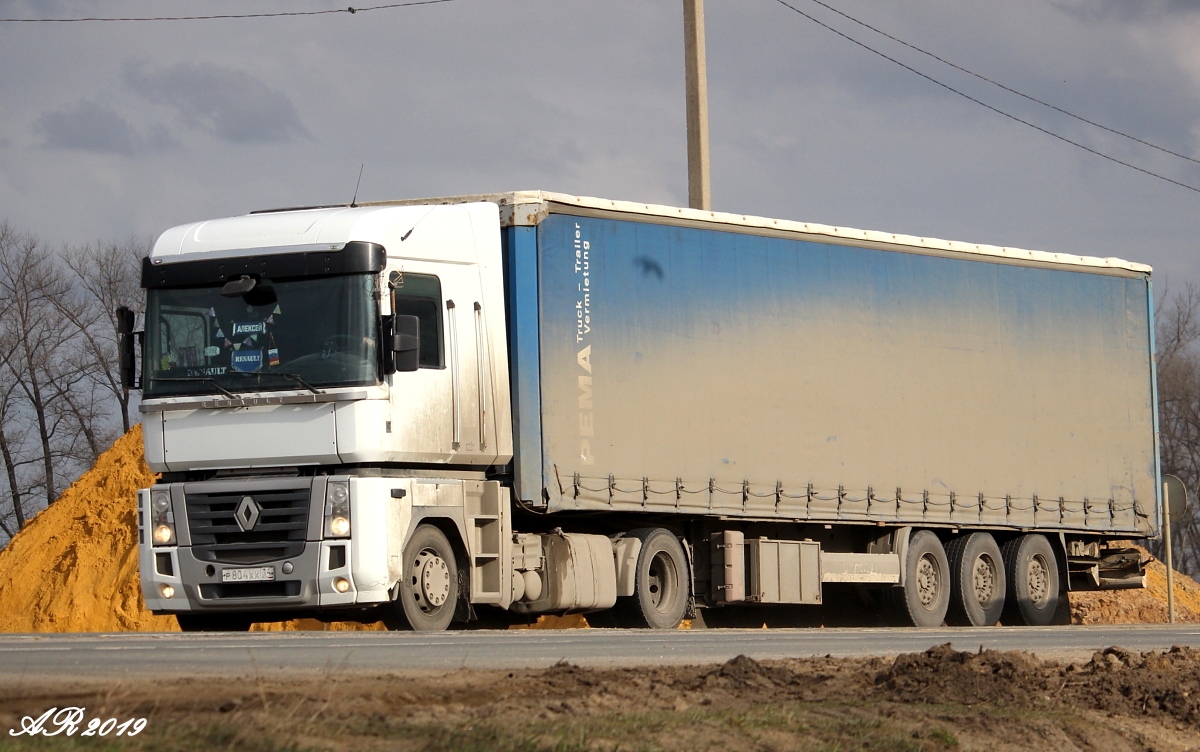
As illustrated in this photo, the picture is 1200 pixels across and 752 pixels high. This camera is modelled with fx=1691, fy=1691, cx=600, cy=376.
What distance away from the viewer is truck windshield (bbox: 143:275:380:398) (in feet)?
46.5

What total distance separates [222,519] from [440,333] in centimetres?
247

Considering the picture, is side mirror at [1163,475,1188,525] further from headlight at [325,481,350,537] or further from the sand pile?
headlight at [325,481,350,537]

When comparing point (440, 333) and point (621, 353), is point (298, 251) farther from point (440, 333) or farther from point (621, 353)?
point (621, 353)

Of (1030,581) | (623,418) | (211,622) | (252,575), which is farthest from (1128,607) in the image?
(252,575)

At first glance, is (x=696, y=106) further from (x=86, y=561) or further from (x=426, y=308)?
(x=86, y=561)

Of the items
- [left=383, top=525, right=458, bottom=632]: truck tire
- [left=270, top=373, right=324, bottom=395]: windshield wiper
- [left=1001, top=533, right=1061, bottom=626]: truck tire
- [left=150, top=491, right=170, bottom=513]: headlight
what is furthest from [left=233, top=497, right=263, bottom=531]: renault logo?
[left=1001, top=533, right=1061, bottom=626]: truck tire

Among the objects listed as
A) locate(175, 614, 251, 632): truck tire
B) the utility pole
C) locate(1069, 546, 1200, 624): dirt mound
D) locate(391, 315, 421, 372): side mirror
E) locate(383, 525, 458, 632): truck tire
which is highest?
the utility pole

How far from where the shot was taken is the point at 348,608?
1438 cm

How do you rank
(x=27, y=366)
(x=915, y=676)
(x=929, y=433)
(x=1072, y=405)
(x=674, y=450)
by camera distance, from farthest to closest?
(x=27, y=366) → (x=1072, y=405) → (x=929, y=433) → (x=674, y=450) → (x=915, y=676)

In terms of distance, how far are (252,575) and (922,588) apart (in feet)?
30.8

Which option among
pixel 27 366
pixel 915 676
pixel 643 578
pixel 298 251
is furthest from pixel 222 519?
pixel 27 366

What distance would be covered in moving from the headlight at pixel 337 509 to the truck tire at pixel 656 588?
3987mm

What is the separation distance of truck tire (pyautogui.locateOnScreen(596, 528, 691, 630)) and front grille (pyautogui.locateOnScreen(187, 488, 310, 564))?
4181 millimetres

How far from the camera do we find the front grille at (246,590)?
46.8 feet
